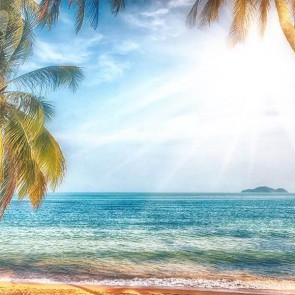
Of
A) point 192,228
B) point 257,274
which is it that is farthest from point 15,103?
point 192,228

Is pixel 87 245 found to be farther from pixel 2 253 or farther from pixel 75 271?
pixel 75 271

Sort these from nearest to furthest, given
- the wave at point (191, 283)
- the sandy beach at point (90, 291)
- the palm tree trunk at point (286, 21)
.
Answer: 1. the palm tree trunk at point (286, 21)
2. the sandy beach at point (90, 291)
3. the wave at point (191, 283)

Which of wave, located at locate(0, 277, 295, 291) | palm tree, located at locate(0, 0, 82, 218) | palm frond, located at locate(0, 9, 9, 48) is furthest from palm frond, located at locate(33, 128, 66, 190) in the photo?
wave, located at locate(0, 277, 295, 291)

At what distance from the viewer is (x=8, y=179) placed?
10945 millimetres

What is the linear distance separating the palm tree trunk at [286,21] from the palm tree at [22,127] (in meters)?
6.07

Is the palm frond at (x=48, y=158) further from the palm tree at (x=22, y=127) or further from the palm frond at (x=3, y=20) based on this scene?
the palm frond at (x=3, y=20)

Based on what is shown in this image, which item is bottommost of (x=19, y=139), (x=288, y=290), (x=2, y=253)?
(x=288, y=290)

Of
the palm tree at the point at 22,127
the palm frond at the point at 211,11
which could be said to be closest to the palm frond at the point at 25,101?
the palm tree at the point at 22,127

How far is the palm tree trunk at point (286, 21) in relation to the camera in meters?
8.41

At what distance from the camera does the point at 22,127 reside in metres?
10.1

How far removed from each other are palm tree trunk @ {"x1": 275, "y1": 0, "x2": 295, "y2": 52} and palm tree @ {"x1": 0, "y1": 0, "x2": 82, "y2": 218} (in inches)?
239

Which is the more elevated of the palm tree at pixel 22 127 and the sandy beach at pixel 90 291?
the palm tree at pixel 22 127

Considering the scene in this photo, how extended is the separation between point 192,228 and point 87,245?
649 inches

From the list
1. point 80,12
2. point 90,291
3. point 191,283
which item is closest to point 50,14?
point 80,12
